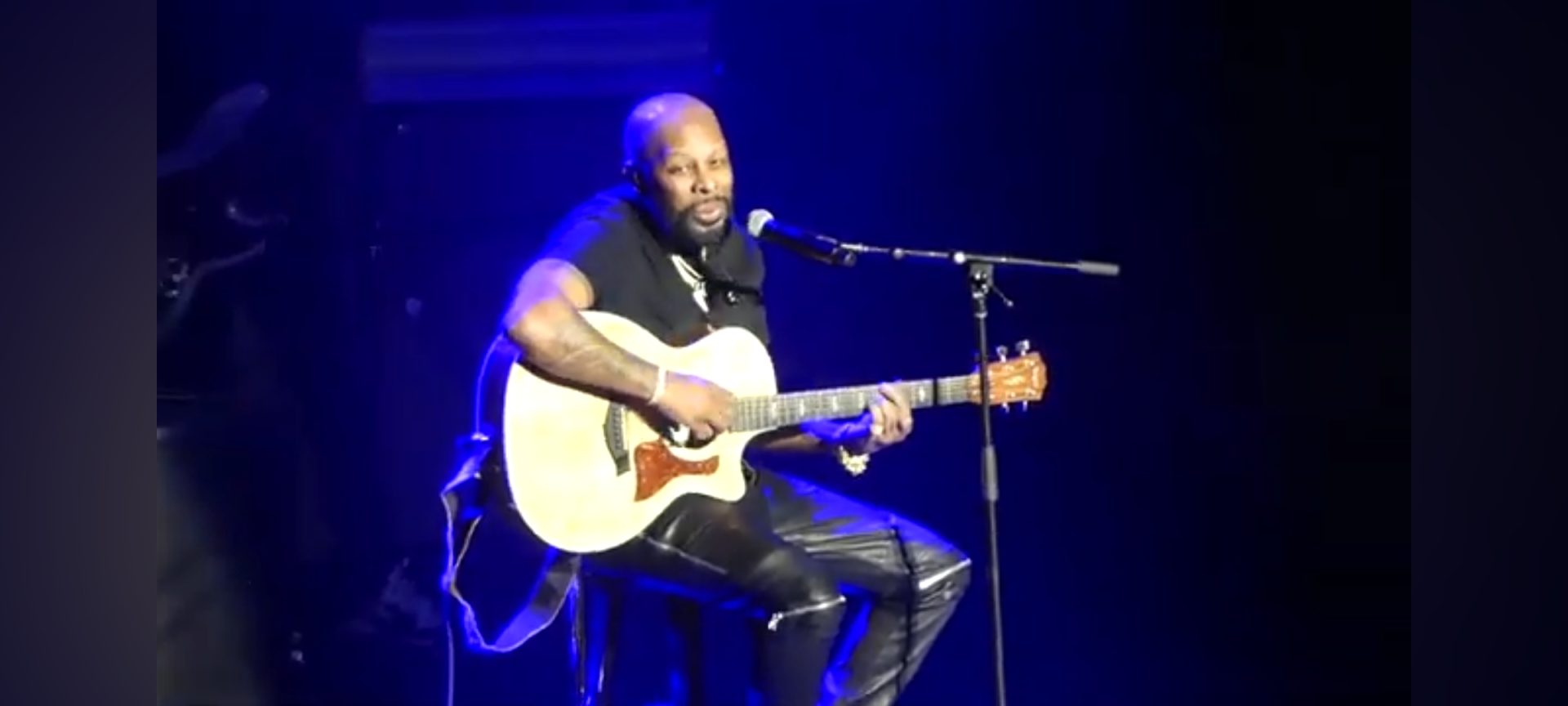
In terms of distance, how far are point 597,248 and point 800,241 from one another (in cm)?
45

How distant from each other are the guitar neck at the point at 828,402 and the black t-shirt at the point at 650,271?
0.20 meters

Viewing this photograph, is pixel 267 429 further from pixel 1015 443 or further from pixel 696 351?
pixel 1015 443

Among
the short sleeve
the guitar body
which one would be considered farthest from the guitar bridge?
the short sleeve

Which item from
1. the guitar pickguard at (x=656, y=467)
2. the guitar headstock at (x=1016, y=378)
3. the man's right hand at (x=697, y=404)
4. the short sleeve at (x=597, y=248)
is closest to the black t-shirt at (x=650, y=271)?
the short sleeve at (x=597, y=248)

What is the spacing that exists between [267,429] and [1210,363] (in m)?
2.64

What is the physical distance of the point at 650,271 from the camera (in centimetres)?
376

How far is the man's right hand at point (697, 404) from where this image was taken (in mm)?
3637

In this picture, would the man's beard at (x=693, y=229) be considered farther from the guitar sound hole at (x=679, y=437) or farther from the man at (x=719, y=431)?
the guitar sound hole at (x=679, y=437)

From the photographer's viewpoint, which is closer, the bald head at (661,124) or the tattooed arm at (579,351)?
the tattooed arm at (579,351)

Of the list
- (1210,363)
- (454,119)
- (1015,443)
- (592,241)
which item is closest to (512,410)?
(592,241)

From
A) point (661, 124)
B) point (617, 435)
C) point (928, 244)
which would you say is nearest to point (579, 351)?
point (617, 435)

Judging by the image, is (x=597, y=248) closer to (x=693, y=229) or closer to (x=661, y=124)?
(x=693, y=229)

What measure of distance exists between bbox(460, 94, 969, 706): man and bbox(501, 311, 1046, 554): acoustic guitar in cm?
4

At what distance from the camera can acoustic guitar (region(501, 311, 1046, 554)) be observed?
355 cm
